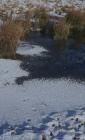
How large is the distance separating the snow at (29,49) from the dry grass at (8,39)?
477 millimetres

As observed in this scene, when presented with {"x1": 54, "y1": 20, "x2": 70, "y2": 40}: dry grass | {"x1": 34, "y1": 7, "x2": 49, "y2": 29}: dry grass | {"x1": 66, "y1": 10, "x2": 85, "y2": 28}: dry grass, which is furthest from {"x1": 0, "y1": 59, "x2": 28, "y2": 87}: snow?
{"x1": 66, "y1": 10, "x2": 85, "y2": 28}: dry grass

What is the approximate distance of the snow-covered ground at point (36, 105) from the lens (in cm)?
712

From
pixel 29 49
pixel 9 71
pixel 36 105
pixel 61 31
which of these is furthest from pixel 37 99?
pixel 61 31

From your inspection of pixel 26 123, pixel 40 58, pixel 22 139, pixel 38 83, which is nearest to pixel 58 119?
pixel 26 123

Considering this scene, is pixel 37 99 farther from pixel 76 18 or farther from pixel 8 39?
pixel 76 18

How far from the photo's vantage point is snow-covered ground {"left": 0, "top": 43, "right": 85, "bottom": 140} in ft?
23.3

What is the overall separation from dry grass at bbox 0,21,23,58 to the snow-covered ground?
0.55 m

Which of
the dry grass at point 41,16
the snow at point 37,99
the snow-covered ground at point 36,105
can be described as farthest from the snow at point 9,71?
the dry grass at point 41,16

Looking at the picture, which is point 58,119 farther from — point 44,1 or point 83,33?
point 44,1

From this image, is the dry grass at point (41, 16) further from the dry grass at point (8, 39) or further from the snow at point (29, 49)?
the dry grass at point (8, 39)

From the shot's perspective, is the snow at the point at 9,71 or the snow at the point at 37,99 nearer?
the snow at the point at 37,99

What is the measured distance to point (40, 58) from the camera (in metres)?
12.9

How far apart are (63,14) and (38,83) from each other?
9541 millimetres

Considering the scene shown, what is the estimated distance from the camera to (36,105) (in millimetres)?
8945
